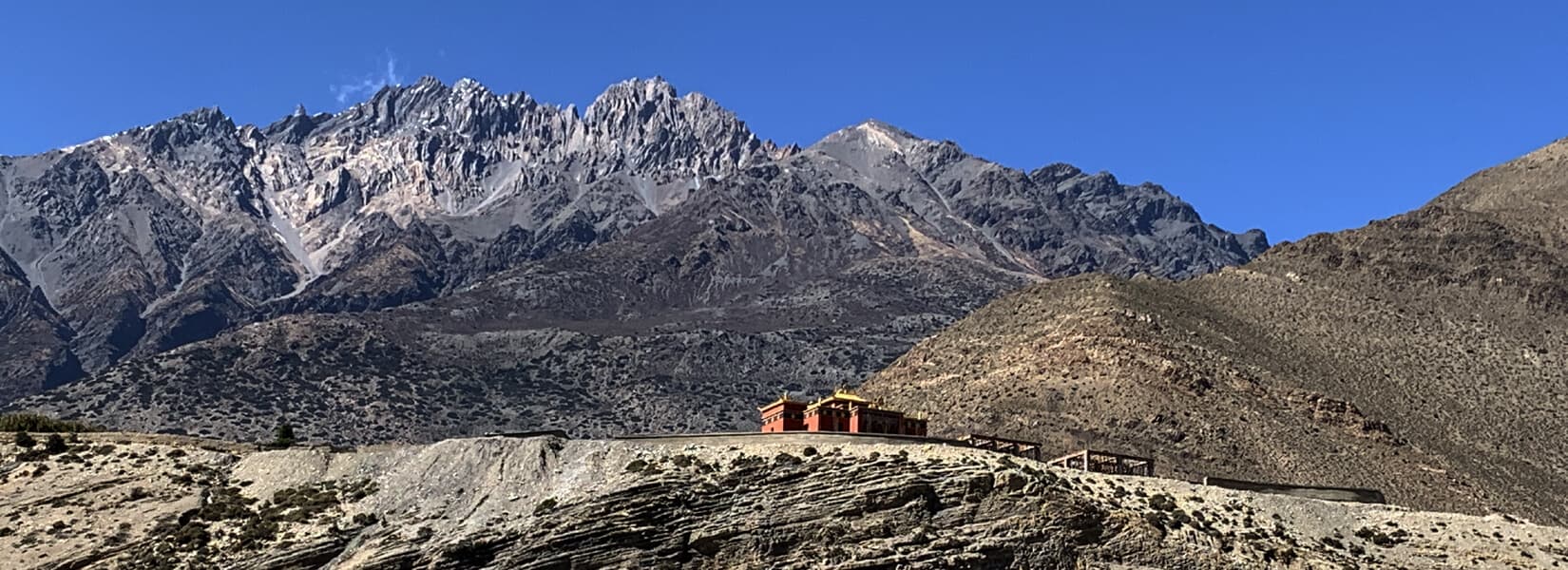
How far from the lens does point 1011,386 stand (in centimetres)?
9794

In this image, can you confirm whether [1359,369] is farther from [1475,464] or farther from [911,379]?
[911,379]

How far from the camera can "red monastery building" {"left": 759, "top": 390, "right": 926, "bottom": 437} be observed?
234 ft

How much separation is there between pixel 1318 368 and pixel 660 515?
60.6 metres

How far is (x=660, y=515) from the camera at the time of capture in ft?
188

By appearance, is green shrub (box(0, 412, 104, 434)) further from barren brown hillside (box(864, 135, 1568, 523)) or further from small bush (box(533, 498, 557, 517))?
barren brown hillside (box(864, 135, 1568, 523))

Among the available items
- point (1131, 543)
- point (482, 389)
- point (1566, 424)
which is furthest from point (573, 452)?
point (482, 389)

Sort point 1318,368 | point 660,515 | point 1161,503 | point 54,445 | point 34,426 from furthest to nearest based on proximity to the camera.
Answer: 1. point 1318,368
2. point 34,426
3. point 54,445
4. point 1161,503
5. point 660,515

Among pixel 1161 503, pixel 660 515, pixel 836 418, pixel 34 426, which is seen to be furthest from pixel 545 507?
pixel 34 426

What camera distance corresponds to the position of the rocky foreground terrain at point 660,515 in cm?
5672

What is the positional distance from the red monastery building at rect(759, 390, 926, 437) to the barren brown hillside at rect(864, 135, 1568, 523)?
1896 cm

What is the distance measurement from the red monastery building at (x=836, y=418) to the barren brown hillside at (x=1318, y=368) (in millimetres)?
18963

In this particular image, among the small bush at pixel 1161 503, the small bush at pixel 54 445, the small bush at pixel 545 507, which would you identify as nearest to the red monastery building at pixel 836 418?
the small bush at pixel 1161 503

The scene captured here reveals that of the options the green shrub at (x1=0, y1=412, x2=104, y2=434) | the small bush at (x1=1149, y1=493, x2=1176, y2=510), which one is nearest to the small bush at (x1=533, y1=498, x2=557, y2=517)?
the small bush at (x1=1149, y1=493, x2=1176, y2=510)

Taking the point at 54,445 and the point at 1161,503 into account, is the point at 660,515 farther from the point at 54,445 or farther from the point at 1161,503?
the point at 54,445
